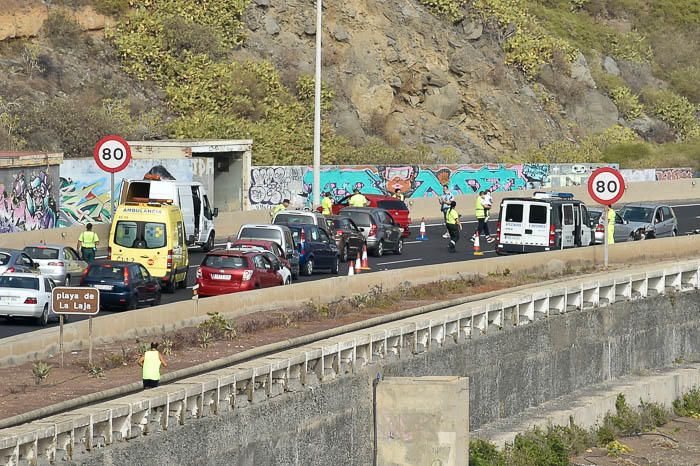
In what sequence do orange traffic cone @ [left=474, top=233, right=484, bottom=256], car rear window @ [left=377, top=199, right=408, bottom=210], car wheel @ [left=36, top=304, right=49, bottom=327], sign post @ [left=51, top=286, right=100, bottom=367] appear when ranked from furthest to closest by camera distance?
car rear window @ [left=377, top=199, right=408, bottom=210]
orange traffic cone @ [left=474, top=233, right=484, bottom=256]
car wheel @ [left=36, top=304, right=49, bottom=327]
sign post @ [left=51, top=286, right=100, bottom=367]

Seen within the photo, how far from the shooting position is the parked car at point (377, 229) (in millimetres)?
47750

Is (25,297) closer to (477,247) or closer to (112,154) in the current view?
(112,154)

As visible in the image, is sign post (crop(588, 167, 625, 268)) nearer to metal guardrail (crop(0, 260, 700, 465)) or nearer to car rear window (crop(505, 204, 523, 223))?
metal guardrail (crop(0, 260, 700, 465))

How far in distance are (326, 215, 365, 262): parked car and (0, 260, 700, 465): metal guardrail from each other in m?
10.3

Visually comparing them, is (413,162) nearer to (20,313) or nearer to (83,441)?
(20,313)

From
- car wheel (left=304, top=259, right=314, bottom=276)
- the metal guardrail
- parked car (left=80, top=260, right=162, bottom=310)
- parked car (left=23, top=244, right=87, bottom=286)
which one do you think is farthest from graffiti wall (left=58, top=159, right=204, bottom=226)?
the metal guardrail

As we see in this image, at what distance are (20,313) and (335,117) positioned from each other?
46.9 metres

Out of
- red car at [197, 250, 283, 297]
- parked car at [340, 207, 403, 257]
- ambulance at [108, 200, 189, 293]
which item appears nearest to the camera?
red car at [197, 250, 283, 297]

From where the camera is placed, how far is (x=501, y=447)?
28000 millimetres

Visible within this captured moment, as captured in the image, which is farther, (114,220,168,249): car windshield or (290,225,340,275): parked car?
(290,225,340,275): parked car

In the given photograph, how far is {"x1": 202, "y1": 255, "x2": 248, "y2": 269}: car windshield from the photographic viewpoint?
3491 centimetres

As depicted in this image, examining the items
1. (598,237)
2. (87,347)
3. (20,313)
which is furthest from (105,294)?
(598,237)

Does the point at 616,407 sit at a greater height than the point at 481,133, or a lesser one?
lesser

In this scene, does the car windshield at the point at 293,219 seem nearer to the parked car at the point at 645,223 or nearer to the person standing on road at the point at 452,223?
the person standing on road at the point at 452,223
